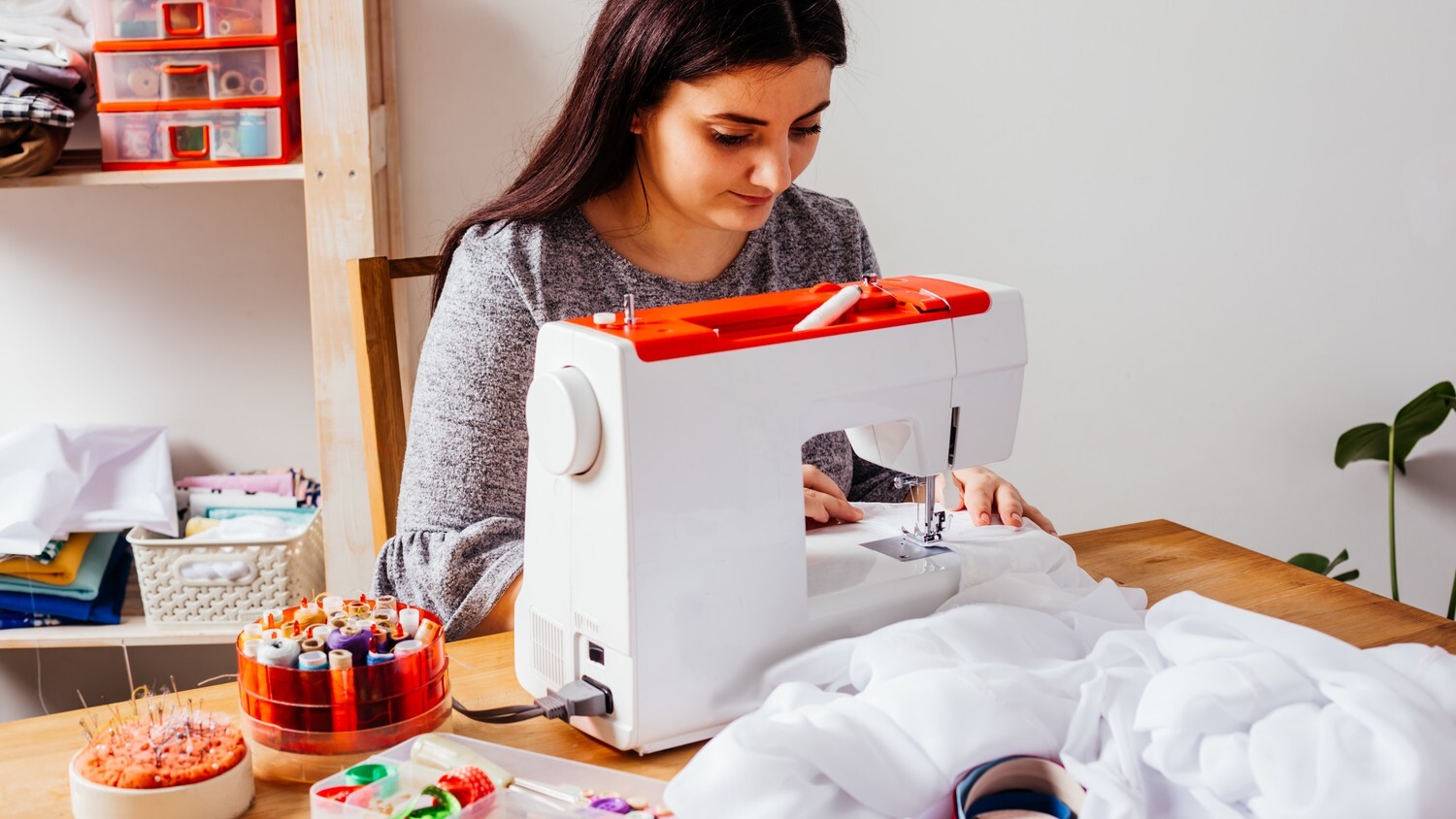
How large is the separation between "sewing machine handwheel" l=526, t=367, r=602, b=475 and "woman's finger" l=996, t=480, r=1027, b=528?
0.48 metres

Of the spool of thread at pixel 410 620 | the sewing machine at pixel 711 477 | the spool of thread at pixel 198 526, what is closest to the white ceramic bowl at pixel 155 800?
the spool of thread at pixel 410 620

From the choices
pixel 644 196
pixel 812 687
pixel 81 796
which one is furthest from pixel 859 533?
pixel 81 796

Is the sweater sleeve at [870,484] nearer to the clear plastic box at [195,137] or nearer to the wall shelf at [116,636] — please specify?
the clear plastic box at [195,137]

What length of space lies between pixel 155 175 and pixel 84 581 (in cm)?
65

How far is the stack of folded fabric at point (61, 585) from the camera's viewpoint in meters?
1.99

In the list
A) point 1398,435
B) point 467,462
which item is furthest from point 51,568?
point 1398,435

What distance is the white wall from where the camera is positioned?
2.22 meters

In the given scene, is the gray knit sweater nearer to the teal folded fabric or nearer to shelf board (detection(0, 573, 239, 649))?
shelf board (detection(0, 573, 239, 649))

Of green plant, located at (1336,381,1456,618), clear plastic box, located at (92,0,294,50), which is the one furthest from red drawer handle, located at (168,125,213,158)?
green plant, located at (1336,381,1456,618)

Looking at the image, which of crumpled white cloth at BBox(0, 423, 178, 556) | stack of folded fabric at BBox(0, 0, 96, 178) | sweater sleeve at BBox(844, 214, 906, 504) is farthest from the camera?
crumpled white cloth at BBox(0, 423, 178, 556)

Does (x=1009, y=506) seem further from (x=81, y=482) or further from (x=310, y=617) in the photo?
(x=81, y=482)

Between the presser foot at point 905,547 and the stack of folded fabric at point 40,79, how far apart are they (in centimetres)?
139

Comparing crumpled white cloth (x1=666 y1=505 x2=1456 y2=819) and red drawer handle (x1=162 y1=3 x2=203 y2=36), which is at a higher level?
red drawer handle (x1=162 y1=3 x2=203 y2=36)

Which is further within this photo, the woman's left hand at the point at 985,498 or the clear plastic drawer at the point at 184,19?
the clear plastic drawer at the point at 184,19
